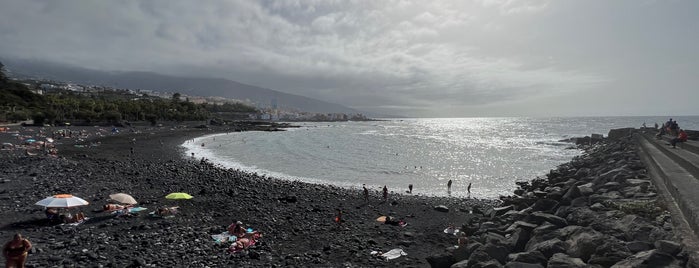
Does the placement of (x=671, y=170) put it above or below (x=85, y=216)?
above

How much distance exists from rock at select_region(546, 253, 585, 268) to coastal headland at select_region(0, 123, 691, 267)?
0.08 feet

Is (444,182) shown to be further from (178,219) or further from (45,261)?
(45,261)

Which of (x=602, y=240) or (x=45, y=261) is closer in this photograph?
(x=602, y=240)

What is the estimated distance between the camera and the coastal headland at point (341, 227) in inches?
347

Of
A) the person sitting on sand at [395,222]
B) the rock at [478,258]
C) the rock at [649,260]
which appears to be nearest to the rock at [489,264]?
the rock at [478,258]

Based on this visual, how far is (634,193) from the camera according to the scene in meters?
12.8

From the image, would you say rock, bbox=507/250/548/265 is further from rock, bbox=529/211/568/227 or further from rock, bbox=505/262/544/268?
rock, bbox=529/211/568/227

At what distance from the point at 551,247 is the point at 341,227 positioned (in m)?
9.40

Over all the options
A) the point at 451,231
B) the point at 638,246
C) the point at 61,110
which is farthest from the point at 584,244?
the point at 61,110

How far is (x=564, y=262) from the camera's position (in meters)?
7.68

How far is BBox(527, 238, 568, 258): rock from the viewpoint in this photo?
873 centimetres

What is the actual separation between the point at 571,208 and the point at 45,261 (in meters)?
16.3

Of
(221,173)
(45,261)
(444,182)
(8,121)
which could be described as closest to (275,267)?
(45,261)

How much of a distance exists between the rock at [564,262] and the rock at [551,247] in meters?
0.67
